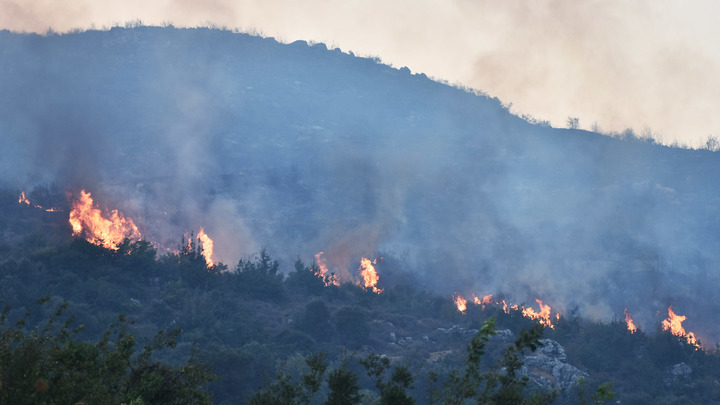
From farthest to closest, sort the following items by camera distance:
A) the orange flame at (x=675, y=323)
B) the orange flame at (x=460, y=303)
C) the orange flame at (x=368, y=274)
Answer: the orange flame at (x=368, y=274)
the orange flame at (x=675, y=323)
the orange flame at (x=460, y=303)

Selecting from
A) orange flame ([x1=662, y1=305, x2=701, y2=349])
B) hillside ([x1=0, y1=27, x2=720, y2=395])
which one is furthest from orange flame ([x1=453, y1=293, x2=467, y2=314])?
orange flame ([x1=662, y1=305, x2=701, y2=349])

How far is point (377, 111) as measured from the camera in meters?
115

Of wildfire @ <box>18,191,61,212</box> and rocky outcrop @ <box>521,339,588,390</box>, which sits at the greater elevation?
wildfire @ <box>18,191,61,212</box>

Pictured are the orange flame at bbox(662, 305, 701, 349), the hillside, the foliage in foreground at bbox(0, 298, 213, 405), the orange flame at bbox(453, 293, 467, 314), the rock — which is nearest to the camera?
the foliage in foreground at bbox(0, 298, 213, 405)

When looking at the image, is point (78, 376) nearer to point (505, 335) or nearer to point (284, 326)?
point (284, 326)

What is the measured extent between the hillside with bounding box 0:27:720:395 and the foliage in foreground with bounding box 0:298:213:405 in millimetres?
35280

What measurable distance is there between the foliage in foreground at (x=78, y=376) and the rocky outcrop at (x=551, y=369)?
32858mm

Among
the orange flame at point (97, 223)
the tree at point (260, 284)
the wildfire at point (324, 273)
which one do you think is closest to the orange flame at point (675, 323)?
the wildfire at point (324, 273)

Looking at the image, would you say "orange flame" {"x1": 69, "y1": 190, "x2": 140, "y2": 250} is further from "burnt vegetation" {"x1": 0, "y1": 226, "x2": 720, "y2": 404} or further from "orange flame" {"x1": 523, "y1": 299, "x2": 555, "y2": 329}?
"orange flame" {"x1": 523, "y1": 299, "x2": 555, "y2": 329}

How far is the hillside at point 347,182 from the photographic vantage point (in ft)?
251

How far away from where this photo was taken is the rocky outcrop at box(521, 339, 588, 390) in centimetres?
4809

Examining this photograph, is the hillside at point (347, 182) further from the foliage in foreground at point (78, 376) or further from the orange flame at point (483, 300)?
the foliage in foreground at point (78, 376)

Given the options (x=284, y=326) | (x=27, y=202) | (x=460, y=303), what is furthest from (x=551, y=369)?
(x=27, y=202)

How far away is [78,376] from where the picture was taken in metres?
14.7
